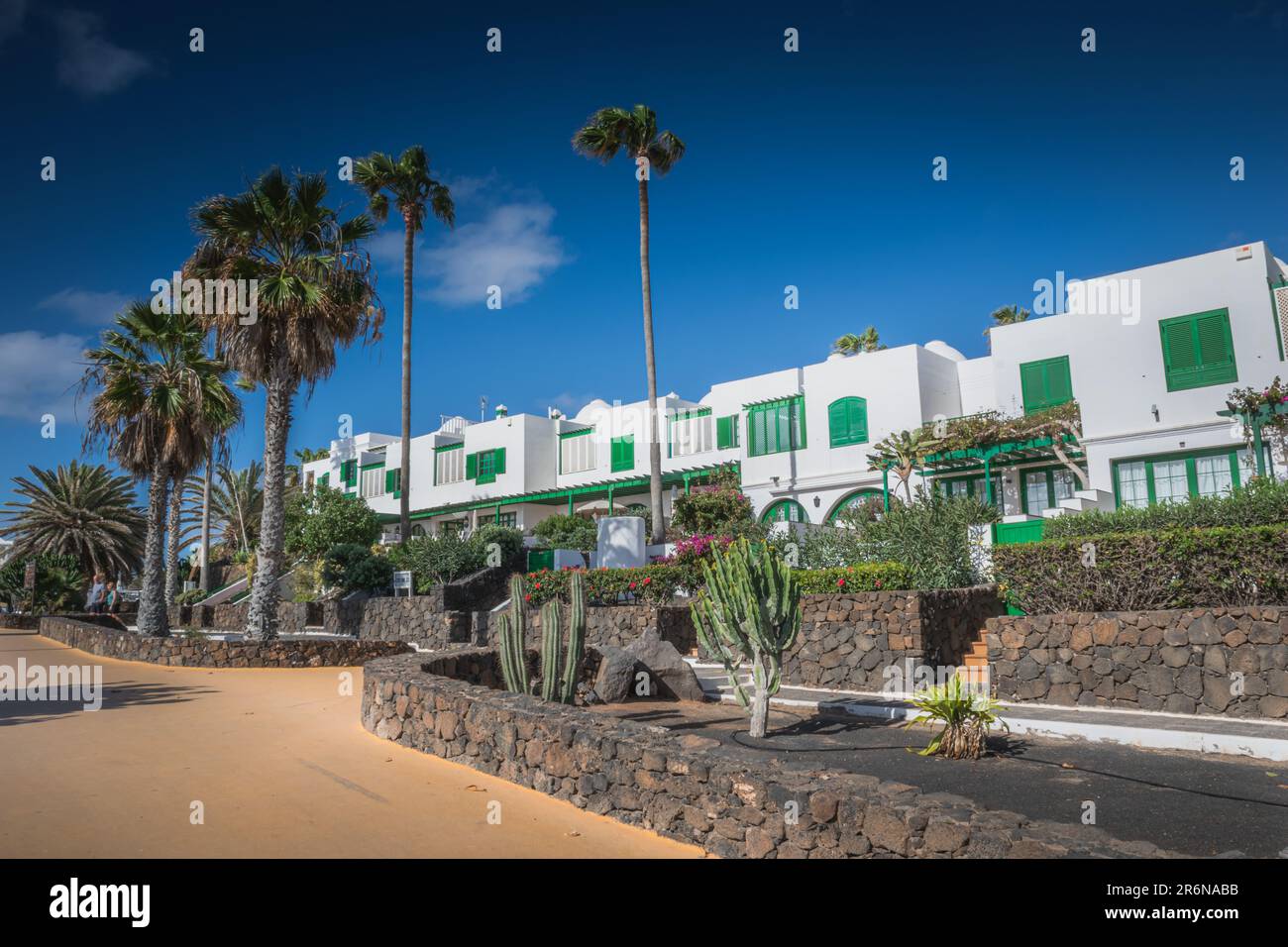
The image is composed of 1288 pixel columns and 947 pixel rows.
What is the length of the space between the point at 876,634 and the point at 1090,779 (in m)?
5.67

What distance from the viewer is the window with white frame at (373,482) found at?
43281mm

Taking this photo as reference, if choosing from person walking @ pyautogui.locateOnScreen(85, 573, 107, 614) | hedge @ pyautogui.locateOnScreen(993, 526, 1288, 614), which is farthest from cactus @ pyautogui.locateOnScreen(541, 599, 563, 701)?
person walking @ pyautogui.locateOnScreen(85, 573, 107, 614)

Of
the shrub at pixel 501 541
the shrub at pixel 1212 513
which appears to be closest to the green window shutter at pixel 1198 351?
the shrub at pixel 1212 513

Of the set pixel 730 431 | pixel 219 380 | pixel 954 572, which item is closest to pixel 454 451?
pixel 730 431

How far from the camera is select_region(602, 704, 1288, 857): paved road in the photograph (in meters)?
6.11

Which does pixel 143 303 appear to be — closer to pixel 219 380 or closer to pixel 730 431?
pixel 219 380

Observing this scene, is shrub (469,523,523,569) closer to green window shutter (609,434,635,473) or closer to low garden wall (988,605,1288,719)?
green window shutter (609,434,635,473)

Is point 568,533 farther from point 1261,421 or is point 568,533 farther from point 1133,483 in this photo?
point 1261,421

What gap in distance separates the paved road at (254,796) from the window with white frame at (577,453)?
2405 cm

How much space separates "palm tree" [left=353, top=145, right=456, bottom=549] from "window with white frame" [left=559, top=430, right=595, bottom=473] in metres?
7.77

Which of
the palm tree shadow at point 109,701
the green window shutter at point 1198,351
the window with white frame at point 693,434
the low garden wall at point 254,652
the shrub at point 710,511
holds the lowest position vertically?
the palm tree shadow at point 109,701

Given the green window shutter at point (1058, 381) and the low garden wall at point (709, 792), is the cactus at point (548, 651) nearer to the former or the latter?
the low garden wall at point (709, 792)

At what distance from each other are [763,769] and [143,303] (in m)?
21.2
